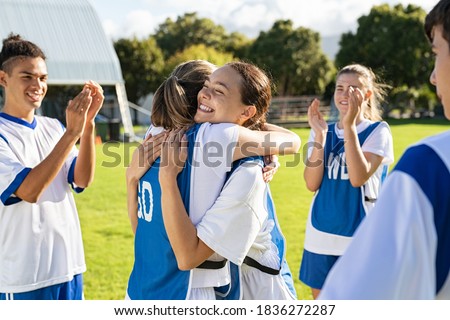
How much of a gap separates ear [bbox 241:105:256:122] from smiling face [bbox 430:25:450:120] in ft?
3.65

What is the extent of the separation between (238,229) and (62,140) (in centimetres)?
138

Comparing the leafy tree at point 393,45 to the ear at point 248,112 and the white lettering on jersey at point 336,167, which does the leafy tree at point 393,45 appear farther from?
the ear at point 248,112

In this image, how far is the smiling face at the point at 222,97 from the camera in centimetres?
221

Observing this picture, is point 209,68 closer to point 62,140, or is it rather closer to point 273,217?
point 273,217

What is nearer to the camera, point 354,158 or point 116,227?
point 354,158

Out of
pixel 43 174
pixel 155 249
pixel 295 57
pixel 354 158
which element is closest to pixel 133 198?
pixel 155 249

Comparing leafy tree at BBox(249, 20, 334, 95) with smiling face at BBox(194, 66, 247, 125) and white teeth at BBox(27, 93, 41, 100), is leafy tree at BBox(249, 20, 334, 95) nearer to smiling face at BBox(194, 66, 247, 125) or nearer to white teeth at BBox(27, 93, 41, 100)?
white teeth at BBox(27, 93, 41, 100)

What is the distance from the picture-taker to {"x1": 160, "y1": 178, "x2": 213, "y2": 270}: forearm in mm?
2023

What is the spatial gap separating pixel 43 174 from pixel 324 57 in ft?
143

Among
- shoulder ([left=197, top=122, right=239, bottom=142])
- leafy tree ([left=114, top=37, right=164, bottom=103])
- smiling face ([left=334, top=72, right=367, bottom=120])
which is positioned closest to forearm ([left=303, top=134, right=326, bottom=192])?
smiling face ([left=334, top=72, right=367, bottom=120])

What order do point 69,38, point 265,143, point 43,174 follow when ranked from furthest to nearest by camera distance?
point 69,38
point 43,174
point 265,143

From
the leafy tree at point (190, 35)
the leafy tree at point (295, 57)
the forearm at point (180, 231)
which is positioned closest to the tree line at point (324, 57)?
the leafy tree at point (295, 57)

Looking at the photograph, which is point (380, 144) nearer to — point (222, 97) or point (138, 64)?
point (222, 97)

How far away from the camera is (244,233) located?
2.05 meters
